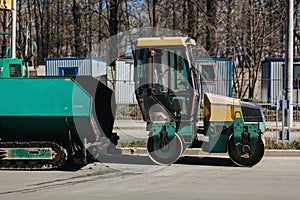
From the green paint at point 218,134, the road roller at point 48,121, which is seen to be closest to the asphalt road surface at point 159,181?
the road roller at point 48,121

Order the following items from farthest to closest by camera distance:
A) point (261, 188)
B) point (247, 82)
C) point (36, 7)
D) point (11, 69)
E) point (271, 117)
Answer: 1. point (36, 7)
2. point (247, 82)
3. point (271, 117)
4. point (11, 69)
5. point (261, 188)

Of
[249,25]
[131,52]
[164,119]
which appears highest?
[249,25]

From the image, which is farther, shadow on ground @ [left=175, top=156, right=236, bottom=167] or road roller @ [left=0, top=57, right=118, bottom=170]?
shadow on ground @ [left=175, top=156, right=236, bottom=167]

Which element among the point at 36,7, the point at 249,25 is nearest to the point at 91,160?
the point at 249,25

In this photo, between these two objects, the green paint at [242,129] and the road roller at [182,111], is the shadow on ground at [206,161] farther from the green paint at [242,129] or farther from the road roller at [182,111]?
the green paint at [242,129]

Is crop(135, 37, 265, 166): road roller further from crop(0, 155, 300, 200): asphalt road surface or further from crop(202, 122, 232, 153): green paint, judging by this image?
crop(0, 155, 300, 200): asphalt road surface

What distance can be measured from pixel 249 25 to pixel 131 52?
68.3ft

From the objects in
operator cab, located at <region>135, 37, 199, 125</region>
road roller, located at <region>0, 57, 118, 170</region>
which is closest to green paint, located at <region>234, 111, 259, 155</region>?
operator cab, located at <region>135, 37, 199, 125</region>

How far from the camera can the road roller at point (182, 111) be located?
919 centimetres

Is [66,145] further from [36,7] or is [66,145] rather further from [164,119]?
[36,7]

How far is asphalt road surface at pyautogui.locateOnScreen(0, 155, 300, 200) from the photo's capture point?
6996mm

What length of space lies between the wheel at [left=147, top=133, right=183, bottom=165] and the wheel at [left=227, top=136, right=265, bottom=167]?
3.60ft

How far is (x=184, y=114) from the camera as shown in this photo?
959 centimetres

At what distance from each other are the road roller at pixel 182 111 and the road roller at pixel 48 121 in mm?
1157
